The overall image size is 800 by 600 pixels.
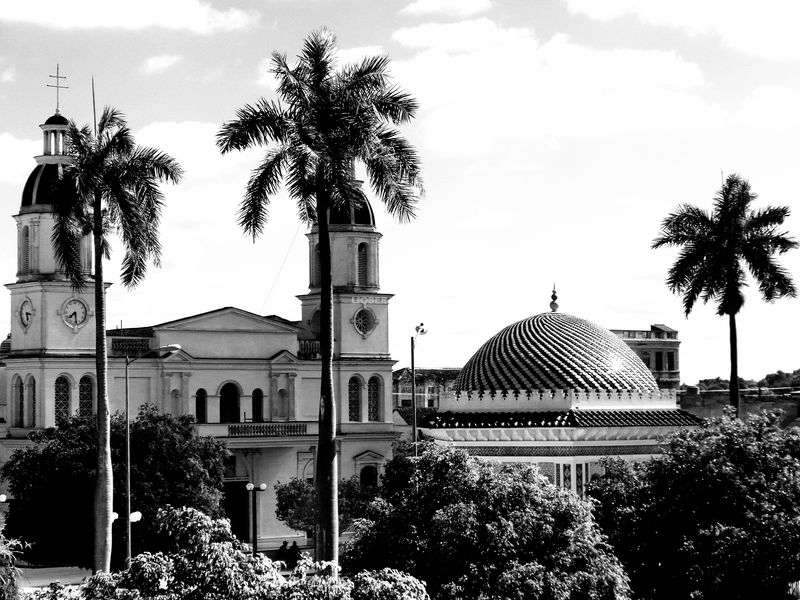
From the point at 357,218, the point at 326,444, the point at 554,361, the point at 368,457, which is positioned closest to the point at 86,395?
the point at 368,457

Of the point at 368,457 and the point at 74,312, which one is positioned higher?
the point at 74,312

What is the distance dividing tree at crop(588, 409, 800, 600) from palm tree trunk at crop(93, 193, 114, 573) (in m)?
10.9

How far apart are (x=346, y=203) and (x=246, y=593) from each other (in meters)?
11.4

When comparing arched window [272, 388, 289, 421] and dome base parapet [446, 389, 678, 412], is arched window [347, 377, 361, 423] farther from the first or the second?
dome base parapet [446, 389, 678, 412]

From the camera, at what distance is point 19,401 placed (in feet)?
187

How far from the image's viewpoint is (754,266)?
4412 centimetres

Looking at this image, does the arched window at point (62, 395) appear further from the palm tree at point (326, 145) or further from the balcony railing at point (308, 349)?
the palm tree at point (326, 145)

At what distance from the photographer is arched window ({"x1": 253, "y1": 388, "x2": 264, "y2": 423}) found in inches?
2424

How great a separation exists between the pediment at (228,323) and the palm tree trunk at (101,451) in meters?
25.6

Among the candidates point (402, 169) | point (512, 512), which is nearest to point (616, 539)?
point (512, 512)

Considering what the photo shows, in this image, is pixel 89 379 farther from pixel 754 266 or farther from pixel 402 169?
pixel 402 169

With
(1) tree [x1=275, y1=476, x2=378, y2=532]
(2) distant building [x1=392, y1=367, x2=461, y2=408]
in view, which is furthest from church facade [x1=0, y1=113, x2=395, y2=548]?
(2) distant building [x1=392, y1=367, x2=461, y2=408]

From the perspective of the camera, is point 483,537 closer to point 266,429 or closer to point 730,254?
point 730,254

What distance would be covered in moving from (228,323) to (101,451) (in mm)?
28422
